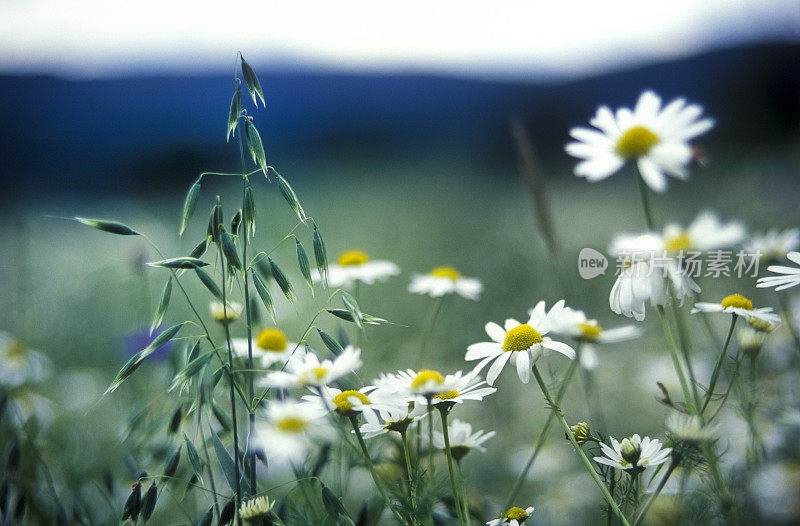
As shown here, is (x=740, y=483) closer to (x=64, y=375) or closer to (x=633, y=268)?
(x=633, y=268)

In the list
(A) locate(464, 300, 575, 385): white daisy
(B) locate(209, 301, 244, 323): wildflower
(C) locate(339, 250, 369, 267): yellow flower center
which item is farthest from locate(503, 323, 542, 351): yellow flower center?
(C) locate(339, 250, 369, 267): yellow flower center

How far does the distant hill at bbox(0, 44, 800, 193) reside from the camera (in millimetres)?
2436

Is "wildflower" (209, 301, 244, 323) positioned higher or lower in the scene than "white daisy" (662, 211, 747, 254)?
lower

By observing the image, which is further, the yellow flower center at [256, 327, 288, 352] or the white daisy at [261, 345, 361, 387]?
the yellow flower center at [256, 327, 288, 352]

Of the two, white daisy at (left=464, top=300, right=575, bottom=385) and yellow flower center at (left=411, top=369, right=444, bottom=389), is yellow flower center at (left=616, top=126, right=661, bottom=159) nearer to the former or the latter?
white daisy at (left=464, top=300, right=575, bottom=385)

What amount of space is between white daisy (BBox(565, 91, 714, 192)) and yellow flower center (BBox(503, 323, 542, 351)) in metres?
0.17

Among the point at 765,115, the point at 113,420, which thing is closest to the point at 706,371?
the point at 113,420

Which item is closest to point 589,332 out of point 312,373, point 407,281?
point 312,373

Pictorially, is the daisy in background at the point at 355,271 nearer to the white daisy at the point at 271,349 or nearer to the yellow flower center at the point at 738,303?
the white daisy at the point at 271,349

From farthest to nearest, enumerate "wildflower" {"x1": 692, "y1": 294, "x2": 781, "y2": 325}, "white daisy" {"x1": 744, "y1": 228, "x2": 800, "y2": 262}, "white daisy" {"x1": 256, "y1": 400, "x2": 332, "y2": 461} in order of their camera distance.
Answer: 1. "white daisy" {"x1": 744, "y1": 228, "x2": 800, "y2": 262}
2. "wildflower" {"x1": 692, "y1": 294, "x2": 781, "y2": 325}
3. "white daisy" {"x1": 256, "y1": 400, "x2": 332, "y2": 461}

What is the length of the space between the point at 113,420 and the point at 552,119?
318 cm

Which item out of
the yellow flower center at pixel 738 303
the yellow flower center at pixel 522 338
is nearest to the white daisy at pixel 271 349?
the yellow flower center at pixel 522 338

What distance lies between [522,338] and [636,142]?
0.79 feet

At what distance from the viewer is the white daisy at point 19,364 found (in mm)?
1245
